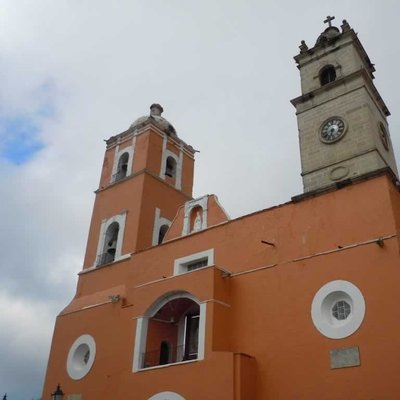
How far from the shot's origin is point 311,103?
1786 cm

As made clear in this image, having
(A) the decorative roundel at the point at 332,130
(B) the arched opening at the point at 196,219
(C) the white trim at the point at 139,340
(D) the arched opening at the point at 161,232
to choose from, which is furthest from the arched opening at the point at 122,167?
(A) the decorative roundel at the point at 332,130

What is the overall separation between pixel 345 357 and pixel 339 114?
8.18 m

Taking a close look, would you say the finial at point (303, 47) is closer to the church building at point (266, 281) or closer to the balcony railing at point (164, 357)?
the church building at point (266, 281)

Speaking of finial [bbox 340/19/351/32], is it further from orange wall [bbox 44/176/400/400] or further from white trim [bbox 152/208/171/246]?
white trim [bbox 152/208/171/246]

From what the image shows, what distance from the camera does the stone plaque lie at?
38.9ft

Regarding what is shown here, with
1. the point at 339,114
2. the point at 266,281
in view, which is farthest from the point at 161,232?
the point at 339,114

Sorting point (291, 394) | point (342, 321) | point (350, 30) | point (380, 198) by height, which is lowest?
point (291, 394)

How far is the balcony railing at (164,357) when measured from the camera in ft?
50.8

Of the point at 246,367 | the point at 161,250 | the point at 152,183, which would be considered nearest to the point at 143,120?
the point at 152,183

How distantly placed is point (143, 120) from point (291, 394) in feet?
48.4

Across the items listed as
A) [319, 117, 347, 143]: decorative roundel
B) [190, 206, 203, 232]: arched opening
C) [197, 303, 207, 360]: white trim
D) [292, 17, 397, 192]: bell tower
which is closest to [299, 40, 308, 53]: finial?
[292, 17, 397, 192]: bell tower

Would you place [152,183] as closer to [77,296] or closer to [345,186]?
[77,296]

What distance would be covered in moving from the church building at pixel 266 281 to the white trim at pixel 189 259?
4cm

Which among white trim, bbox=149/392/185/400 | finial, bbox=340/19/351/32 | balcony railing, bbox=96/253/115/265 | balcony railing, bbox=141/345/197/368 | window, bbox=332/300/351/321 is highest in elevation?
finial, bbox=340/19/351/32
